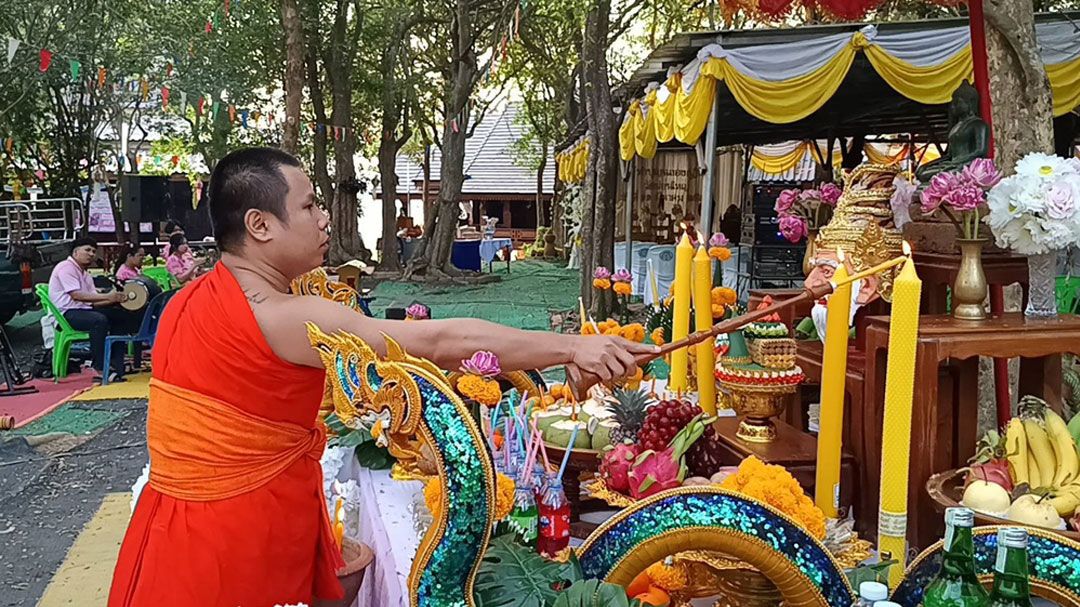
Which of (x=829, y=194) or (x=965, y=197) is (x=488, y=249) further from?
(x=965, y=197)

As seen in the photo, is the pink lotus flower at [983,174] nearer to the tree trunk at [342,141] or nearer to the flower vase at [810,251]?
the flower vase at [810,251]

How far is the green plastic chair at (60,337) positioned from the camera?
8.31 meters

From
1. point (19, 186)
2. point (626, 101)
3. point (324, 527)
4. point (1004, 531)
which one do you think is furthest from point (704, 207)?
point (19, 186)

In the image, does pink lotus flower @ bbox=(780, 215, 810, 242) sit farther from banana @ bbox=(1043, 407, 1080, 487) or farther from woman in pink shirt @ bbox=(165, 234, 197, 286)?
woman in pink shirt @ bbox=(165, 234, 197, 286)

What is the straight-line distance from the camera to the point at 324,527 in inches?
77.7

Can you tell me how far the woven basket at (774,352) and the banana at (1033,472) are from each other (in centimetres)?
54

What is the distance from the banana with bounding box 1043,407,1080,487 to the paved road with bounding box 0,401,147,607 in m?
3.89

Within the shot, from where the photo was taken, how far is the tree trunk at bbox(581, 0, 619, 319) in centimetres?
1009

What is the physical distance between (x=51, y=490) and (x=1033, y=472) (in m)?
5.31

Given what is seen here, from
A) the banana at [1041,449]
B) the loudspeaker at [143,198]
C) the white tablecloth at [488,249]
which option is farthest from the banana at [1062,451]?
the white tablecloth at [488,249]

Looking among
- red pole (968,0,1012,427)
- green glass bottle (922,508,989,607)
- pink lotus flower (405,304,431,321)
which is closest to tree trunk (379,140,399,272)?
pink lotus flower (405,304,431,321)

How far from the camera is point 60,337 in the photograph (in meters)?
8.45

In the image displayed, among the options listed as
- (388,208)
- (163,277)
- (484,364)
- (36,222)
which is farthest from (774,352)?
(388,208)

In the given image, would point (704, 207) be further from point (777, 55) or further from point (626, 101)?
point (626, 101)
